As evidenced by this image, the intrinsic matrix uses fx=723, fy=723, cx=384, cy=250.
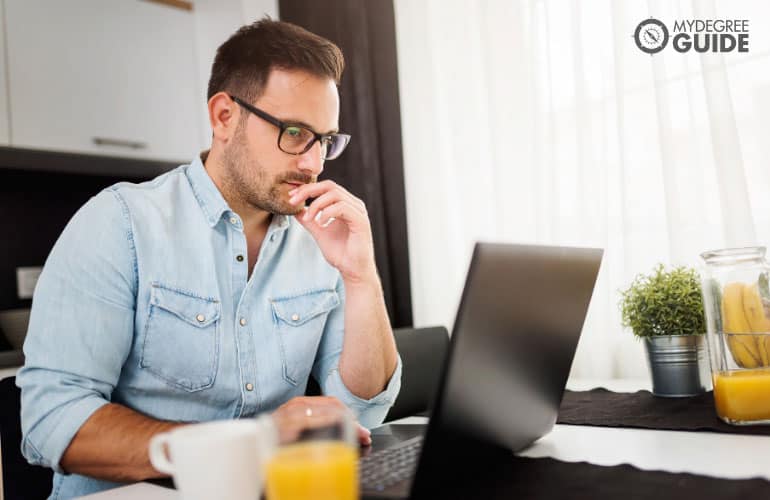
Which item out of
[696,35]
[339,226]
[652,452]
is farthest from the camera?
[696,35]

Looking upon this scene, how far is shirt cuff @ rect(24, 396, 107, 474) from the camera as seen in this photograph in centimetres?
96

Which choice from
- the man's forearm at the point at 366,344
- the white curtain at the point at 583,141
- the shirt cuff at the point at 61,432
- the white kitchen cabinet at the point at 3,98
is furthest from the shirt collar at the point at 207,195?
the white kitchen cabinet at the point at 3,98

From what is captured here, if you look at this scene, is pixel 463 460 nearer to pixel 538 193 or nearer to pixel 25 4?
pixel 538 193


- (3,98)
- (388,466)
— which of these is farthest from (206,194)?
(3,98)

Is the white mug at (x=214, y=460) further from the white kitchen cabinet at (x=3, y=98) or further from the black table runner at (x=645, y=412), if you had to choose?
the white kitchen cabinet at (x=3, y=98)

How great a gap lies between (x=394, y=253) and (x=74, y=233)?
1589 millimetres

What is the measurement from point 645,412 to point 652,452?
0.30 metres

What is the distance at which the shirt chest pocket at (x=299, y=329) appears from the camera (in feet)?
4.36

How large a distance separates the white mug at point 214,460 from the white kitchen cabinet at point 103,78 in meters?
2.22

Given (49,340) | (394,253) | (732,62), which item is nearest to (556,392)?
(49,340)

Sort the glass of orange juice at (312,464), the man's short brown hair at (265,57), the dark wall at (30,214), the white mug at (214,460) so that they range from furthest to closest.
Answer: the dark wall at (30,214), the man's short brown hair at (265,57), the white mug at (214,460), the glass of orange juice at (312,464)

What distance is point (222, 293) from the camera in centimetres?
128

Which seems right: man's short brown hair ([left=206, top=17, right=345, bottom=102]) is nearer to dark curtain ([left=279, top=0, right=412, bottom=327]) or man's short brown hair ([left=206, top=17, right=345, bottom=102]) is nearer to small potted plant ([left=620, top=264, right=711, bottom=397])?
small potted plant ([left=620, top=264, right=711, bottom=397])

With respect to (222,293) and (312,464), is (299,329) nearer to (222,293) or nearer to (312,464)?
(222,293)
